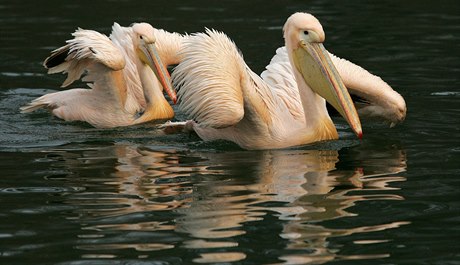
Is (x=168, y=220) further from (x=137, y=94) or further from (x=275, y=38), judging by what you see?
(x=275, y=38)

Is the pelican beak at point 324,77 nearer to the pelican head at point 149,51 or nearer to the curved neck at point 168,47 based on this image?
the pelican head at point 149,51

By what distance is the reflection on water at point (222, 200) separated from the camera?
5.00 m

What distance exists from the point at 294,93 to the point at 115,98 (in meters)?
1.53

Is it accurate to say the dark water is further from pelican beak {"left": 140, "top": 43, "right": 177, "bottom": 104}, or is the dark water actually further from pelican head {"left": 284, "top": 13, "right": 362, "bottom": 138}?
pelican beak {"left": 140, "top": 43, "right": 177, "bottom": 104}

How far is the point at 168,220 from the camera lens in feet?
17.8

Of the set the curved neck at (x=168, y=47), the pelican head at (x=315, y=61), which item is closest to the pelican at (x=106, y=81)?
the curved neck at (x=168, y=47)

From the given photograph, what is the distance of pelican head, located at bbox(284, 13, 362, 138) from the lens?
688cm

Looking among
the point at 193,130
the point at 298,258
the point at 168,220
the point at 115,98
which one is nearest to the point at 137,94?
the point at 115,98

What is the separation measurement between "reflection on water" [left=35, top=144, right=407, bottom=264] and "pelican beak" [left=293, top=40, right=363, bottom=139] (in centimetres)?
34

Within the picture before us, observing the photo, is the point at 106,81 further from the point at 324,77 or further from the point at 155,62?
the point at 324,77

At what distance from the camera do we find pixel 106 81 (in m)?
8.30

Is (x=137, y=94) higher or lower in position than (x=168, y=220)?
higher

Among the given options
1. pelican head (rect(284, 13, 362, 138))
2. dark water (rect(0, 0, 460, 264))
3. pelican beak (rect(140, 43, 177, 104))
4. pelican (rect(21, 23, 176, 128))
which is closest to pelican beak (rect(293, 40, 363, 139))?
pelican head (rect(284, 13, 362, 138))

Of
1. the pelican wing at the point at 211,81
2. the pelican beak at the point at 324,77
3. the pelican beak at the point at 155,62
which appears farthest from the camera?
the pelican beak at the point at 155,62
